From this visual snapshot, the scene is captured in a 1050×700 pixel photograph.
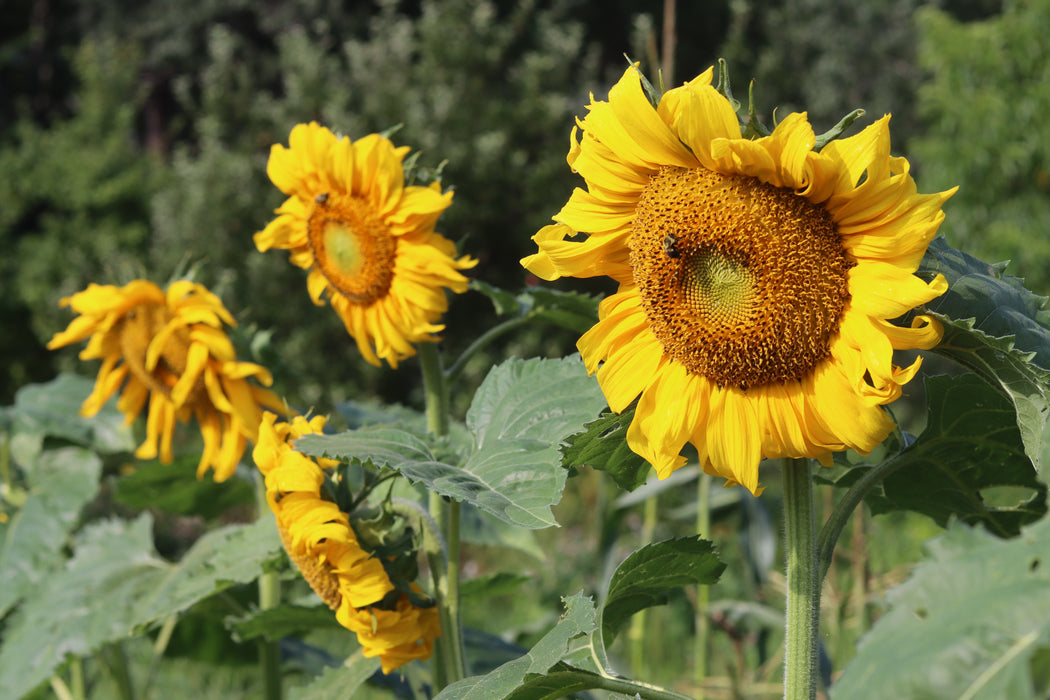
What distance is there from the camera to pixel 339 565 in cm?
102

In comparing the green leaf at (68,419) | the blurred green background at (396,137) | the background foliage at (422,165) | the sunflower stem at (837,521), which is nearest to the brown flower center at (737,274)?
the sunflower stem at (837,521)

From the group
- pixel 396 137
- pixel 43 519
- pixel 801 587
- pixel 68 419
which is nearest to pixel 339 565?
pixel 801 587

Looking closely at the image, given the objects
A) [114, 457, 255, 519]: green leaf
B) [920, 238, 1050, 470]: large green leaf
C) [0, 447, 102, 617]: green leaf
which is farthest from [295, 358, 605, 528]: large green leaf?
[0, 447, 102, 617]: green leaf

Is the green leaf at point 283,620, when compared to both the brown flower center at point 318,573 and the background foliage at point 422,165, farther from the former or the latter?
the brown flower center at point 318,573

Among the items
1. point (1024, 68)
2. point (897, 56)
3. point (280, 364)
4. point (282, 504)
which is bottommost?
point (897, 56)

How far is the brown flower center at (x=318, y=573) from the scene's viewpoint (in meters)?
1.05

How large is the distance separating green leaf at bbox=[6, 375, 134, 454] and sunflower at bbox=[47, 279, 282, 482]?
193mm

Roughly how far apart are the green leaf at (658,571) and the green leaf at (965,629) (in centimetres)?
37

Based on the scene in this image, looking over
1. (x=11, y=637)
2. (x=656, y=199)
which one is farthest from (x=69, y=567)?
(x=656, y=199)

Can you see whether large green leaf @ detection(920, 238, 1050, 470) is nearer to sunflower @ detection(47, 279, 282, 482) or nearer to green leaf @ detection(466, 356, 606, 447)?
green leaf @ detection(466, 356, 606, 447)

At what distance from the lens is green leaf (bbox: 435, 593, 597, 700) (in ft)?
2.63

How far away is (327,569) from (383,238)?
1.52 ft

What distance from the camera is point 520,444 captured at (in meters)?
0.98

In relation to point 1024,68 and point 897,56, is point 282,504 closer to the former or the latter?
point 1024,68
